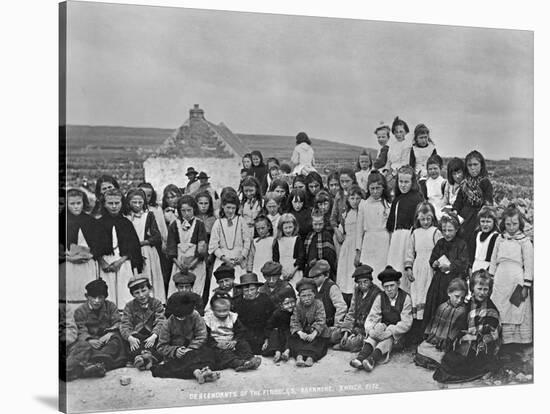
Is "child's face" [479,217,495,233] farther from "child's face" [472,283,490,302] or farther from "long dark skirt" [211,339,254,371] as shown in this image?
"long dark skirt" [211,339,254,371]

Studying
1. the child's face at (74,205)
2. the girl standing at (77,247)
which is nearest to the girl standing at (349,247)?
the girl standing at (77,247)

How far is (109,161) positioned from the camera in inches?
413

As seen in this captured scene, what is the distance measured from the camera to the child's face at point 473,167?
38.6ft

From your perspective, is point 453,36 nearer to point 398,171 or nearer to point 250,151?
point 398,171

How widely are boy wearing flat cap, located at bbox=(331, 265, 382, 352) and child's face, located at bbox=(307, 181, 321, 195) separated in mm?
801

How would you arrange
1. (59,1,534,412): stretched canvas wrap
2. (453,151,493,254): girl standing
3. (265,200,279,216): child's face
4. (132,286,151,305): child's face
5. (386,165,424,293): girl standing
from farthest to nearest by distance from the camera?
(453,151,493,254): girl standing, (386,165,424,293): girl standing, (265,200,279,216): child's face, (132,286,151,305): child's face, (59,1,534,412): stretched canvas wrap

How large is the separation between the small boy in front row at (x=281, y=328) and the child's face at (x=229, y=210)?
33.0 inches

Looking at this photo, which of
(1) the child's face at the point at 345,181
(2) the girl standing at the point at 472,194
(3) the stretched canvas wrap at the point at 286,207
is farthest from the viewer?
(2) the girl standing at the point at 472,194

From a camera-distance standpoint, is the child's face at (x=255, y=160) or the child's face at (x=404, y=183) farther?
the child's face at (x=404, y=183)

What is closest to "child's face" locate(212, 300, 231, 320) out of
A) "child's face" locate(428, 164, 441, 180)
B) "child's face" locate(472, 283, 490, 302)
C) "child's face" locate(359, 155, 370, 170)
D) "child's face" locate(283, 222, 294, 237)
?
"child's face" locate(283, 222, 294, 237)

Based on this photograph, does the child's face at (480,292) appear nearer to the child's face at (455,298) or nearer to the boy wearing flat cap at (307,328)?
the child's face at (455,298)

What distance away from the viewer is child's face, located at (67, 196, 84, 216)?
33.9ft

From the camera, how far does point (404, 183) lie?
11492 mm

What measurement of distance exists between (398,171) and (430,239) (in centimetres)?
70
